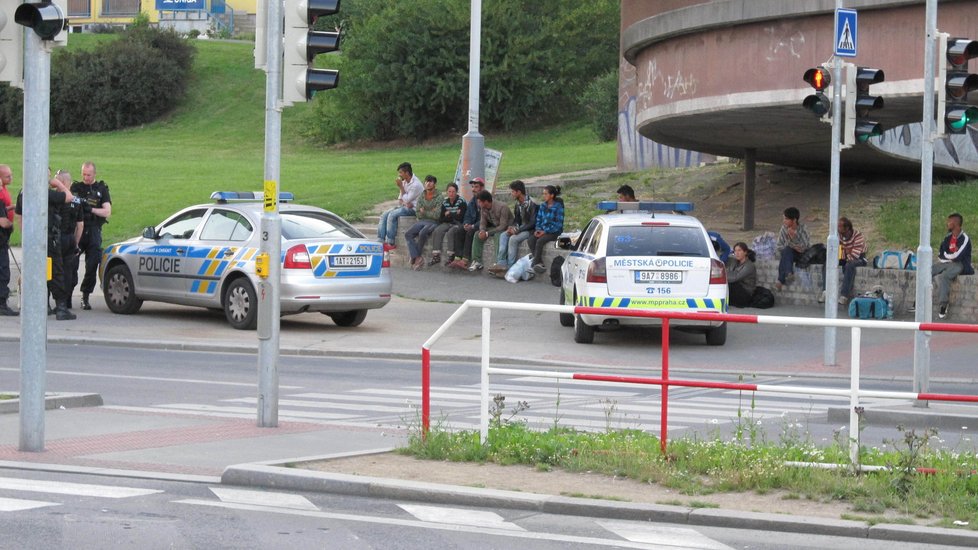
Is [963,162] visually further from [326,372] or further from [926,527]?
[926,527]

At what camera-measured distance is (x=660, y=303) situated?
17656 millimetres

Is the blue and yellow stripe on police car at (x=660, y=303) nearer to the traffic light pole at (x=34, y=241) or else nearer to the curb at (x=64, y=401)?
the curb at (x=64, y=401)

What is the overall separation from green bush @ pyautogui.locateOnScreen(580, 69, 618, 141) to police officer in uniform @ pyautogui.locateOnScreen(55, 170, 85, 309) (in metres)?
40.5

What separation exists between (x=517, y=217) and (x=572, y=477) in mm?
15734

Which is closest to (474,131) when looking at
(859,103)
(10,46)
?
(859,103)

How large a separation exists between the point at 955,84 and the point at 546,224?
1067 centimetres

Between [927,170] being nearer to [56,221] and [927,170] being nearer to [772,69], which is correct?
[772,69]

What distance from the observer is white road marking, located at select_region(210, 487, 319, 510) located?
27.4 ft

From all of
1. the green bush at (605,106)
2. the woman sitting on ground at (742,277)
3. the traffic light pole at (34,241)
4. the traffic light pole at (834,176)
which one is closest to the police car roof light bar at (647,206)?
the woman sitting on ground at (742,277)

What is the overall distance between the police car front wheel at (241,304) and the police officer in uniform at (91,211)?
2.44 m

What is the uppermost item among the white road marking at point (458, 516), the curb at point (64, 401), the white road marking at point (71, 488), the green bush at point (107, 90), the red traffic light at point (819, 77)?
the green bush at point (107, 90)

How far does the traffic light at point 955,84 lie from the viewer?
13672 mm

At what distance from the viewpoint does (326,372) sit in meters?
15.9

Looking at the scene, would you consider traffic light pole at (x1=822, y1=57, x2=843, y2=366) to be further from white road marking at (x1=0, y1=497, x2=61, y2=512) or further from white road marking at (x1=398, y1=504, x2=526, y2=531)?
white road marking at (x1=0, y1=497, x2=61, y2=512)
